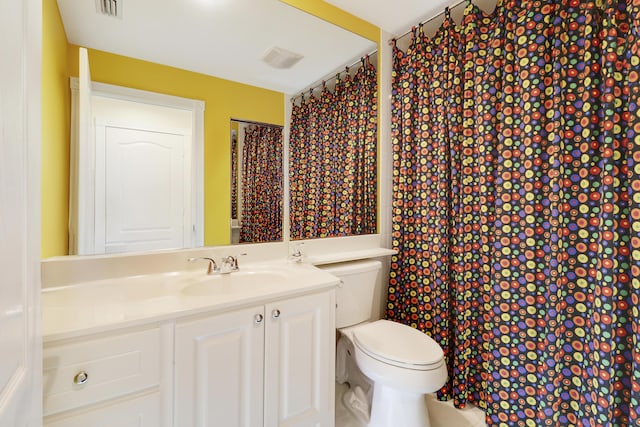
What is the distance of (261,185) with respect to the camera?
1600 millimetres

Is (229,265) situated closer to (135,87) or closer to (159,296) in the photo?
(159,296)

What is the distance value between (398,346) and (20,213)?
1.51 m

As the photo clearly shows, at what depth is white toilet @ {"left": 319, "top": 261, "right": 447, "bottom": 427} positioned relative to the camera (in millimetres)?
1269

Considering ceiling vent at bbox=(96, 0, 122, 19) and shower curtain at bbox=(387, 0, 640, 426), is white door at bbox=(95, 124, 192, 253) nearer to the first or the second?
ceiling vent at bbox=(96, 0, 122, 19)

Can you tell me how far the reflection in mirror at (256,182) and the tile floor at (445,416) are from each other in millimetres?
1085

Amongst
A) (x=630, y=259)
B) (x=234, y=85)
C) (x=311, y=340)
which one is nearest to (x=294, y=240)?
(x=311, y=340)

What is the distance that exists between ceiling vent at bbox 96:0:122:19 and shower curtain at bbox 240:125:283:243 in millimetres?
697

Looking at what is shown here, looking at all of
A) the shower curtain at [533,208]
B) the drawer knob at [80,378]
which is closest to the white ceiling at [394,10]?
the shower curtain at [533,208]

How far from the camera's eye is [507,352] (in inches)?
54.4

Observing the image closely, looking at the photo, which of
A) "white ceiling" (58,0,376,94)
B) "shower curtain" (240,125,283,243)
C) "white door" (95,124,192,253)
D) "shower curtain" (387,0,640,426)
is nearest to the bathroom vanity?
"white door" (95,124,192,253)

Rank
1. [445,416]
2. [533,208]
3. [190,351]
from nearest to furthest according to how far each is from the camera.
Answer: [190,351] < [533,208] < [445,416]

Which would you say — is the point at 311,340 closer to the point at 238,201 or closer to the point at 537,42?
the point at 238,201

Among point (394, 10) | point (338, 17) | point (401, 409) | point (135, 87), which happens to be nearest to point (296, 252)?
point (401, 409)

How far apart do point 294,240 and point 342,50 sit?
4.32 feet
